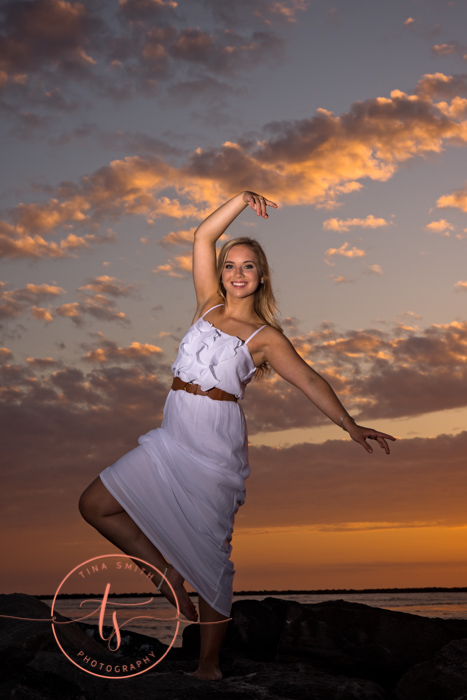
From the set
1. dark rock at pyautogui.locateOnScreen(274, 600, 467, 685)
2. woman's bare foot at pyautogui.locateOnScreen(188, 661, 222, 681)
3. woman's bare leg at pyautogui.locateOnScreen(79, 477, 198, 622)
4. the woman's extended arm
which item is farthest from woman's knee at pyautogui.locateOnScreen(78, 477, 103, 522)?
dark rock at pyautogui.locateOnScreen(274, 600, 467, 685)

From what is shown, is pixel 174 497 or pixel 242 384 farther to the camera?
pixel 242 384

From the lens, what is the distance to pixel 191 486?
5453mm

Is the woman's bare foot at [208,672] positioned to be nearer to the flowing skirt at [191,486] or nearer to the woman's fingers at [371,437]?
the flowing skirt at [191,486]

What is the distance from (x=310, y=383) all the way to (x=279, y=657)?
3.83m

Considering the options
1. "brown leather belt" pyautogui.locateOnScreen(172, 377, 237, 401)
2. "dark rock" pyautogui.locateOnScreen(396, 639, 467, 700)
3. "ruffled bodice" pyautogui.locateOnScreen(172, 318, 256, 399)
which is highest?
"ruffled bodice" pyautogui.locateOnScreen(172, 318, 256, 399)

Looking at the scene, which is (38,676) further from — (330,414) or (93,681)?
(330,414)

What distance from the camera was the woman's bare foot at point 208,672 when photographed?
5.39 m

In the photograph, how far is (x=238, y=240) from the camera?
20.0ft

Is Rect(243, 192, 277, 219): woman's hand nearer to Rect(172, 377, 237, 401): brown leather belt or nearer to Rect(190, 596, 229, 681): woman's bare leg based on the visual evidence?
Rect(172, 377, 237, 401): brown leather belt

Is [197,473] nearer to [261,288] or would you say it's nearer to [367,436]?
[367,436]

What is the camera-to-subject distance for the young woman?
535 centimetres

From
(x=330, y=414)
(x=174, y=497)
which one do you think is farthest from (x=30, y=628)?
(x=330, y=414)

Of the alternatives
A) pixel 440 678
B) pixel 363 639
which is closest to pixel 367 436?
pixel 440 678

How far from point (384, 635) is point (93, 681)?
4036 mm
